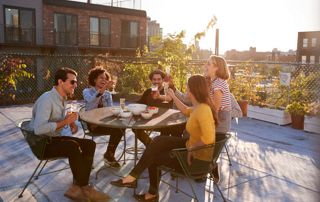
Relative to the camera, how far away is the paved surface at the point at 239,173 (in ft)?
12.3

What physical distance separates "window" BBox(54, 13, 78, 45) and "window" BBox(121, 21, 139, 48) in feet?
12.2

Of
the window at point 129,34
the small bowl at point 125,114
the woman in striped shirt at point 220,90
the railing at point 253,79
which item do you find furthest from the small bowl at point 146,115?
the window at point 129,34

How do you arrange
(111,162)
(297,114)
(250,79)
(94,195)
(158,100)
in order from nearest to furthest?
1. (94,195)
2. (111,162)
3. (158,100)
4. (297,114)
5. (250,79)

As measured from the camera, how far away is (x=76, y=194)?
11.6 feet

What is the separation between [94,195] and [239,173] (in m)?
2.06

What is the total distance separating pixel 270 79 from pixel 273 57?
184ft

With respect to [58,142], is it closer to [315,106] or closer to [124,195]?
[124,195]

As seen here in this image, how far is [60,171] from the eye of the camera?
174 inches

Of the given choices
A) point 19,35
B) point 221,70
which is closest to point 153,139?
point 221,70

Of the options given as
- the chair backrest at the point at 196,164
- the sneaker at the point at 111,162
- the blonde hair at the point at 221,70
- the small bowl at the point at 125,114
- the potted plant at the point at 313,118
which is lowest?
the sneaker at the point at 111,162

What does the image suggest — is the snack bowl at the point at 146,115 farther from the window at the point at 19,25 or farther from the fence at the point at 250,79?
the window at the point at 19,25

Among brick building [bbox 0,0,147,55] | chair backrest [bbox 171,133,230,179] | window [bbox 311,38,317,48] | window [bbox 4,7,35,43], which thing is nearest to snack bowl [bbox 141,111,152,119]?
chair backrest [bbox 171,133,230,179]

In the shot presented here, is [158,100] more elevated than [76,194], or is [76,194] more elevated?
[158,100]

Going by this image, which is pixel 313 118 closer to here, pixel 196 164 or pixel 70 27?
pixel 196 164
